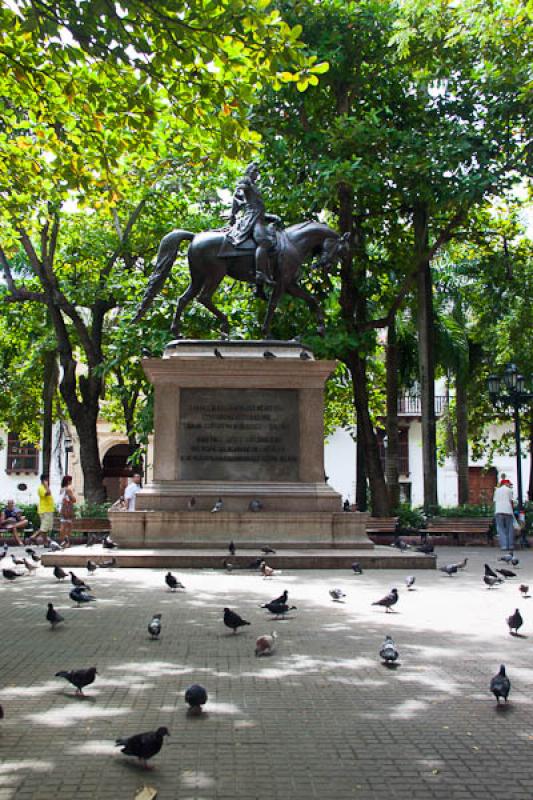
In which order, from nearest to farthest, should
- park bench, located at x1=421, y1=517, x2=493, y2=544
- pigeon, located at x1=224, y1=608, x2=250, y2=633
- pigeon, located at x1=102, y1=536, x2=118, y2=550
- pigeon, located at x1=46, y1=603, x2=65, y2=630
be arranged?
pigeon, located at x1=224, y1=608, x2=250, y2=633
pigeon, located at x1=46, y1=603, x2=65, y2=630
pigeon, located at x1=102, y1=536, x2=118, y2=550
park bench, located at x1=421, y1=517, x2=493, y2=544

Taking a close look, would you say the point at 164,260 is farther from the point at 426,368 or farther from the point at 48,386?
the point at 48,386

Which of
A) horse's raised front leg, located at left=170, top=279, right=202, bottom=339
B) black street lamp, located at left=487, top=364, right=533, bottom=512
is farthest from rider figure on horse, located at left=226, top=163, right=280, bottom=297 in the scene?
black street lamp, located at left=487, top=364, right=533, bottom=512

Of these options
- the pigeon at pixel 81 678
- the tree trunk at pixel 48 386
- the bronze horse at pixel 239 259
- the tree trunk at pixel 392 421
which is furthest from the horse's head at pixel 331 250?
the tree trunk at pixel 48 386

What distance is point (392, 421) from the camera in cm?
2486

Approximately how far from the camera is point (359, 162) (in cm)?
2025

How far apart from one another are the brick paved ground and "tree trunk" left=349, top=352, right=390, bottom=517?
1357cm

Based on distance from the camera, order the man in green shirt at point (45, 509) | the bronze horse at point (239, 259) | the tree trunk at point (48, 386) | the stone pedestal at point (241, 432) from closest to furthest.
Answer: the stone pedestal at point (241, 432), the bronze horse at point (239, 259), the man in green shirt at point (45, 509), the tree trunk at point (48, 386)

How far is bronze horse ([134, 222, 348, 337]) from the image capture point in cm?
1542

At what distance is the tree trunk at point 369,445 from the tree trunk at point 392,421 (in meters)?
1.91

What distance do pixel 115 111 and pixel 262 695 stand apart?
330 inches

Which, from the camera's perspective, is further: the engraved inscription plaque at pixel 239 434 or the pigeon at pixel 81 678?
the engraved inscription plaque at pixel 239 434

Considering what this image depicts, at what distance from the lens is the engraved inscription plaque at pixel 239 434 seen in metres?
14.5

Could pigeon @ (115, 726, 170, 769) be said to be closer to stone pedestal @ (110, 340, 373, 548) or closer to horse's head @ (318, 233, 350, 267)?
stone pedestal @ (110, 340, 373, 548)

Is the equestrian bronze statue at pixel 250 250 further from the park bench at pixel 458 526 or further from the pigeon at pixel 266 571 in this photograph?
the park bench at pixel 458 526
